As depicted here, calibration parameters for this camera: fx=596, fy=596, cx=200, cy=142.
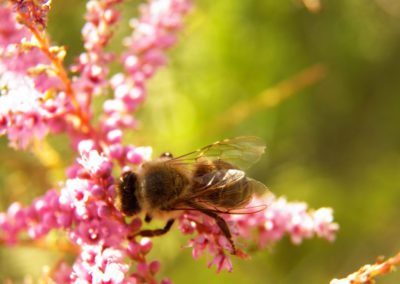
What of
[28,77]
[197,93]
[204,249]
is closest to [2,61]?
[28,77]

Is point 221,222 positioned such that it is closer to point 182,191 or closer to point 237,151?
point 182,191

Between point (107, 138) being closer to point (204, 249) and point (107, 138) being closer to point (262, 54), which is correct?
point (204, 249)

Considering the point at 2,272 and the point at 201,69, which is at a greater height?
the point at 201,69

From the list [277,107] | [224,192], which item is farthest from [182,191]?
[277,107]

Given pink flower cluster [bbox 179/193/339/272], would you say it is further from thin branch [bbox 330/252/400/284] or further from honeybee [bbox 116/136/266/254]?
thin branch [bbox 330/252/400/284]

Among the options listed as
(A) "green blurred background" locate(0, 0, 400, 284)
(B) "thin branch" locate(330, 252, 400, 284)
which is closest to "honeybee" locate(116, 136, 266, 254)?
(B) "thin branch" locate(330, 252, 400, 284)
